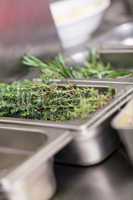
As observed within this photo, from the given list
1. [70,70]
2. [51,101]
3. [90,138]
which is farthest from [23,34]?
[90,138]

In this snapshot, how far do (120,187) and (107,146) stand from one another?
0.11 metres

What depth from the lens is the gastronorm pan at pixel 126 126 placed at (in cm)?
82

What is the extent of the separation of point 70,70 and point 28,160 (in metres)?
0.50

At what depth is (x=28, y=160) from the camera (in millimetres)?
771

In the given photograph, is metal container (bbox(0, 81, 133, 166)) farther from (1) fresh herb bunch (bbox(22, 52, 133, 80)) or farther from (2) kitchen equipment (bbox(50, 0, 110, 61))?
(2) kitchen equipment (bbox(50, 0, 110, 61))

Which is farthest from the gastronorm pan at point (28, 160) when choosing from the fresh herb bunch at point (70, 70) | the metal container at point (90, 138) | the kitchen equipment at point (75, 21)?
the kitchen equipment at point (75, 21)

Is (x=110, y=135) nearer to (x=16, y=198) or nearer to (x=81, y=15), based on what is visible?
(x=16, y=198)

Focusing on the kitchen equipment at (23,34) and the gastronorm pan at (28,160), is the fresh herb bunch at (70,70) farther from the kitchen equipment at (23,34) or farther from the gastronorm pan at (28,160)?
the gastronorm pan at (28,160)

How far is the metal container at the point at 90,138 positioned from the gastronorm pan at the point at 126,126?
0.10 feet

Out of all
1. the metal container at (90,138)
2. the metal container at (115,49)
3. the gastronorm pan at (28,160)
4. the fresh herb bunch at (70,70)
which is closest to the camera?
the gastronorm pan at (28,160)

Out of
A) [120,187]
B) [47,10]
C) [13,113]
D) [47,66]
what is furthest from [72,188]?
[47,10]

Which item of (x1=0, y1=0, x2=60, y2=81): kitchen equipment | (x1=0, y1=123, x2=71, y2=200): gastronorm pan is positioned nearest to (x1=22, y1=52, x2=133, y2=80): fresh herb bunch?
(x1=0, y1=0, x2=60, y2=81): kitchen equipment

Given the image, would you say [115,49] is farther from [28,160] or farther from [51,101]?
[28,160]

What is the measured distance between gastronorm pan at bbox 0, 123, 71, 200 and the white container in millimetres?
593
